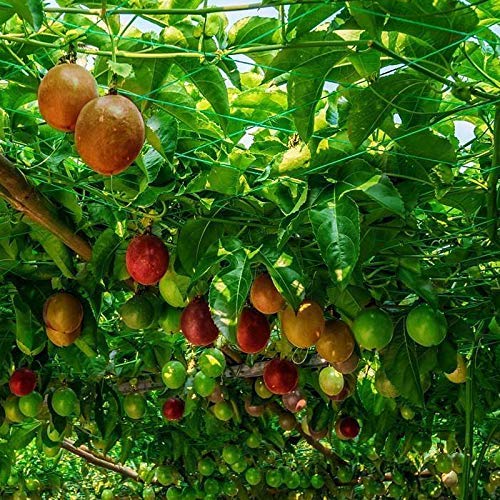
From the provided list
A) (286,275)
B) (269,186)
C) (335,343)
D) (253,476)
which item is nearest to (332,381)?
(335,343)

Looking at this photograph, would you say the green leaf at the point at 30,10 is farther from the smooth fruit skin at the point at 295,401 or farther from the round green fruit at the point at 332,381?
the smooth fruit skin at the point at 295,401

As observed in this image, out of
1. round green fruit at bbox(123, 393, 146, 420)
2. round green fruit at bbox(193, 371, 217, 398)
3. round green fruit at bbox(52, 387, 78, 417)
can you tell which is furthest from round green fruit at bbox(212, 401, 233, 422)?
round green fruit at bbox(52, 387, 78, 417)

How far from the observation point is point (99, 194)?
6.70 ft

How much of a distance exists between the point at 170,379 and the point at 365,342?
3.97ft

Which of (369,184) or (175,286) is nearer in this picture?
(369,184)

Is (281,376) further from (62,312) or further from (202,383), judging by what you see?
(62,312)

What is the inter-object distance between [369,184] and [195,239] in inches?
24.2

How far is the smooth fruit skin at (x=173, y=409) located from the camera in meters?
3.86

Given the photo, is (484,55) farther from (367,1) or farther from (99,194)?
(99,194)

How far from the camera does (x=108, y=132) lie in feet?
4.43

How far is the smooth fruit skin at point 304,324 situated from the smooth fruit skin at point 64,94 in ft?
3.32

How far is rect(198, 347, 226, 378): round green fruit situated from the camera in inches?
124

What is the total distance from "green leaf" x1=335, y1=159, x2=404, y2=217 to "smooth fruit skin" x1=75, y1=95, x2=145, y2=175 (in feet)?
1.81

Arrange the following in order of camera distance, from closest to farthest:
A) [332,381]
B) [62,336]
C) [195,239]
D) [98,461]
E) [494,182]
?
[494,182]
[195,239]
[62,336]
[332,381]
[98,461]
